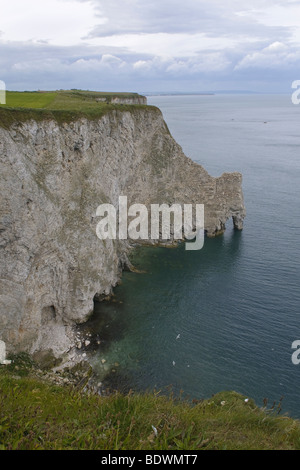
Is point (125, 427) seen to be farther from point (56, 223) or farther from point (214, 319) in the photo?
point (214, 319)

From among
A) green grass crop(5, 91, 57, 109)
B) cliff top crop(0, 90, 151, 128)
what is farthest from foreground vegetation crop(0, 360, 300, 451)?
green grass crop(5, 91, 57, 109)

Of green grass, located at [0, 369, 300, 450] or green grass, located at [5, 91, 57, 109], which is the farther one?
green grass, located at [5, 91, 57, 109]

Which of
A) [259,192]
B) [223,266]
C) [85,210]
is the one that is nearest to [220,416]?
[85,210]

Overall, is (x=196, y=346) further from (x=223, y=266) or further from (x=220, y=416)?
(x=220, y=416)

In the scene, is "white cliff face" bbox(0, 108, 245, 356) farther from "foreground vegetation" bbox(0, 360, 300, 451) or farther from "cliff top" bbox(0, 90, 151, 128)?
"foreground vegetation" bbox(0, 360, 300, 451)

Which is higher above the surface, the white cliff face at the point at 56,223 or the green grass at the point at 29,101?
the green grass at the point at 29,101

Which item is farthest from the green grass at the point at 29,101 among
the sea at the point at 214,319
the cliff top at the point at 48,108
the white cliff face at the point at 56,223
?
the sea at the point at 214,319

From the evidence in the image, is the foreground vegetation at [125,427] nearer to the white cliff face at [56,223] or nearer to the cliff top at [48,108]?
the white cliff face at [56,223]

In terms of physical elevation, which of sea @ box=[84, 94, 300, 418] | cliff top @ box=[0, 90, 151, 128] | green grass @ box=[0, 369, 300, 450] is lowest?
sea @ box=[84, 94, 300, 418]
